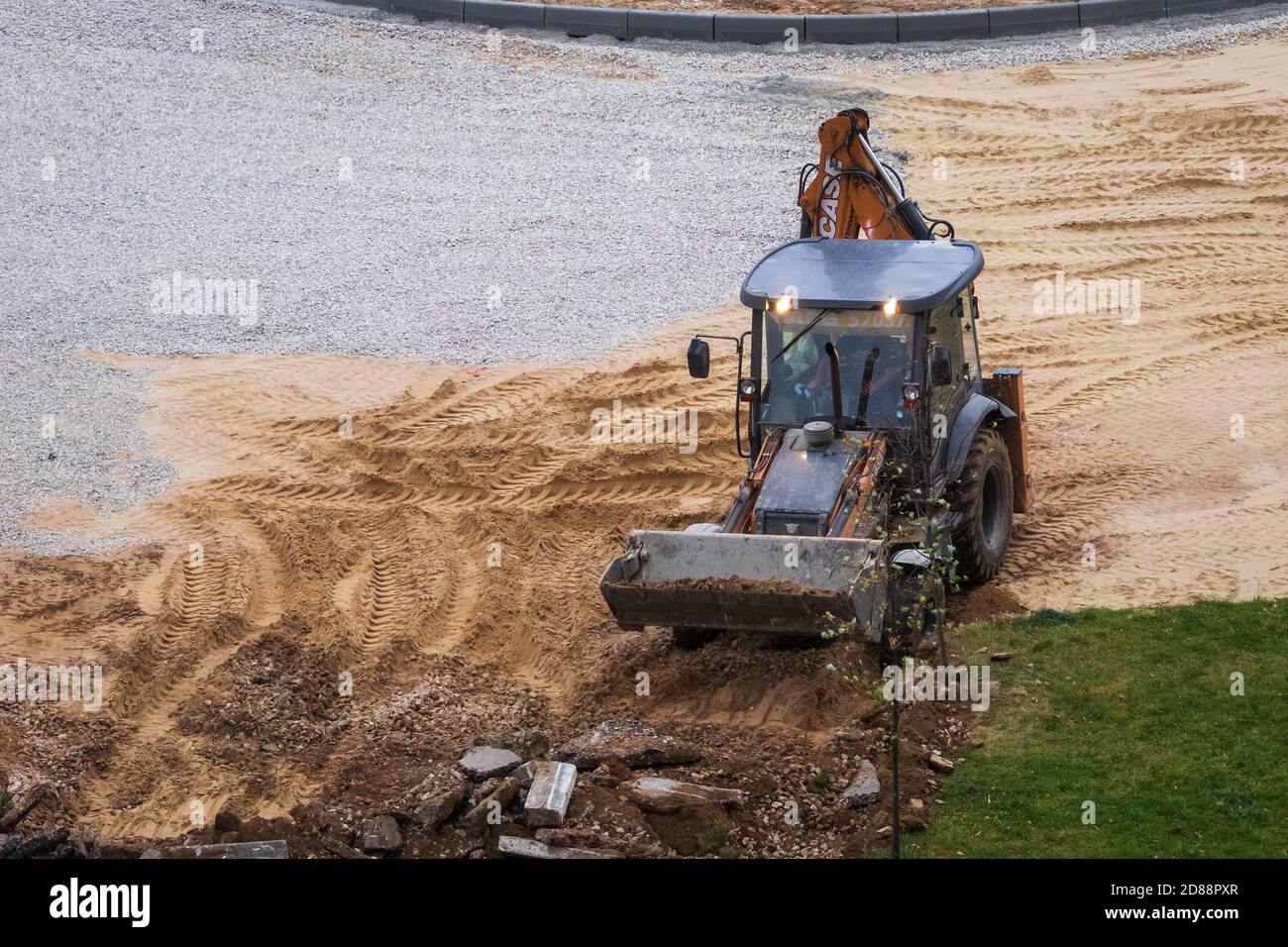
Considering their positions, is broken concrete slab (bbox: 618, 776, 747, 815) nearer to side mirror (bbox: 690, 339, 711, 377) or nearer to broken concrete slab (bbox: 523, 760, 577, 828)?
broken concrete slab (bbox: 523, 760, 577, 828)

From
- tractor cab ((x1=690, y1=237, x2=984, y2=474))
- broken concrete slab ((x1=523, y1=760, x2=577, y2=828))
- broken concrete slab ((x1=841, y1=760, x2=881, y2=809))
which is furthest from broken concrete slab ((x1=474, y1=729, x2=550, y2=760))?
tractor cab ((x1=690, y1=237, x2=984, y2=474))

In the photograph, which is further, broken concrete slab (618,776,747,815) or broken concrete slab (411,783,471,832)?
broken concrete slab (618,776,747,815)

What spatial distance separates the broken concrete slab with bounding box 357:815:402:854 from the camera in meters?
9.61

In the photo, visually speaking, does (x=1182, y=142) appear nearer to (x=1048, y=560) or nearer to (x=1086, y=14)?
(x=1086, y=14)

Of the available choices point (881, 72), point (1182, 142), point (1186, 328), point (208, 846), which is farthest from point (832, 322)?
point (881, 72)

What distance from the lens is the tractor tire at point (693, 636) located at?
12.3 metres

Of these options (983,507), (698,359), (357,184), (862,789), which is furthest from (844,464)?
(357,184)

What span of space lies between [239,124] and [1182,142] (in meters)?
14.4

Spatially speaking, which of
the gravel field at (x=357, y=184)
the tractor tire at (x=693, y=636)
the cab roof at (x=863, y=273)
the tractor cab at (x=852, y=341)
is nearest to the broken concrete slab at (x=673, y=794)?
the tractor tire at (x=693, y=636)

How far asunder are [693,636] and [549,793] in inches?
109

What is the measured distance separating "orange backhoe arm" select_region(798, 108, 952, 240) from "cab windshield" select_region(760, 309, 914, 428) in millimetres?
1963

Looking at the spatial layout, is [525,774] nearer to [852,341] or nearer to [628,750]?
[628,750]

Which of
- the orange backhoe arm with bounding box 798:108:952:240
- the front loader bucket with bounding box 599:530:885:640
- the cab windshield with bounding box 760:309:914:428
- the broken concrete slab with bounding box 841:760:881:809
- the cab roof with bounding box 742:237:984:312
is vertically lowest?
the broken concrete slab with bounding box 841:760:881:809

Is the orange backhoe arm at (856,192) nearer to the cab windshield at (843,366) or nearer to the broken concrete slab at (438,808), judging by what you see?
the cab windshield at (843,366)
